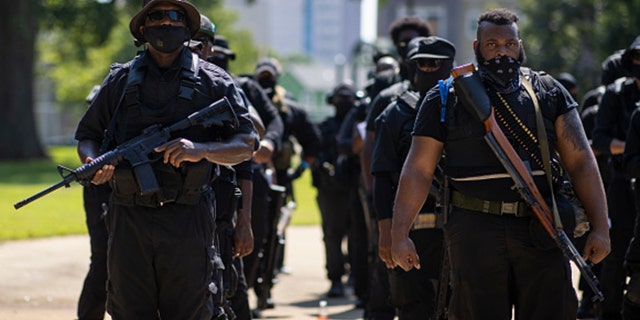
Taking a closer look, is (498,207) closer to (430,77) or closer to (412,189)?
(412,189)

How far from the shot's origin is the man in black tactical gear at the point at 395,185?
7434mm

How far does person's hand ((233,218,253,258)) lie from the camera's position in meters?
7.09

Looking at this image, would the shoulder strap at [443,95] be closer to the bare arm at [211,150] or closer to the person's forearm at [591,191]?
the person's forearm at [591,191]

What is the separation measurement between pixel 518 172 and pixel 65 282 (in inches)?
299

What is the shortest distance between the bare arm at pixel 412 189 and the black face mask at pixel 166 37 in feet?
4.32

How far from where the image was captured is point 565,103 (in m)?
5.96

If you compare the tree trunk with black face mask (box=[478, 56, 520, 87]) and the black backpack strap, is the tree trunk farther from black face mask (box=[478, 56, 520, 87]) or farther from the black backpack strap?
black face mask (box=[478, 56, 520, 87])

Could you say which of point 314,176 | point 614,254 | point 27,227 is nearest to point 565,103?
point 614,254

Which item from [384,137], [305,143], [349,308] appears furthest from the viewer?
[305,143]

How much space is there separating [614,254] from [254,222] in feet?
9.36

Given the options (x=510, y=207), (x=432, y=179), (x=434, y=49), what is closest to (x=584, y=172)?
(x=510, y=207)

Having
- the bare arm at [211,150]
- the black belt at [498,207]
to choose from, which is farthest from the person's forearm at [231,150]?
the black belt at [498,207]

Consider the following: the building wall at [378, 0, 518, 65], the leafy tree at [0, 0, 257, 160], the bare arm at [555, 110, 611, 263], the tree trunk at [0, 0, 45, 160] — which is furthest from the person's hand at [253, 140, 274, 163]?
the building wall at [378, 0, 518, 65]

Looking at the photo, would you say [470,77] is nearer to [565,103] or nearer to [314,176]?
[565,103]
